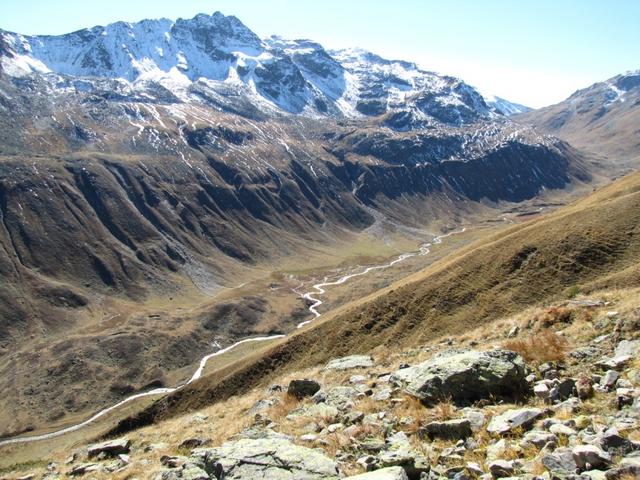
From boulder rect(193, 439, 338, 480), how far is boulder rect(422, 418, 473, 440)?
3.34 metres

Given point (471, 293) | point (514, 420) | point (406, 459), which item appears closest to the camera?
point (406, 459)

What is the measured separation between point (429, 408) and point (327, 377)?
15292mm

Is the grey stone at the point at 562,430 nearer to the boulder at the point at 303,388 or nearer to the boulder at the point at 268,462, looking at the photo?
the boulder at the point at 268,462

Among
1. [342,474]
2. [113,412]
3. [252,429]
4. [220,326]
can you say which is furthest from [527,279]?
[220,326]

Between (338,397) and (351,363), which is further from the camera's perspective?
(351,363)

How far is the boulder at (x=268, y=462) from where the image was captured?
13334 mm

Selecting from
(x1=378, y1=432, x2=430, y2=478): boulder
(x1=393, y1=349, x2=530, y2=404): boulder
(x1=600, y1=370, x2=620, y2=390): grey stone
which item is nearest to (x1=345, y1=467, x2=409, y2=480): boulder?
(x1=378, y1=432, x2=430, y2=478): boulder

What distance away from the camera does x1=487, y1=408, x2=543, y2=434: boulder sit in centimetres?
1388

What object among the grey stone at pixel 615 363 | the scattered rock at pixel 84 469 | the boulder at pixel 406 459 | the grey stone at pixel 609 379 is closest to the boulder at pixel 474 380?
the grey stone at pixel 615 363

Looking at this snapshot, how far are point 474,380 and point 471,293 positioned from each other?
5214cm

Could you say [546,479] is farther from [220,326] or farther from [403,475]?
[220,326]

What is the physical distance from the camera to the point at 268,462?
1400 centimetres

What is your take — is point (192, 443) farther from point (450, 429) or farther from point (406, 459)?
point (406, 459)

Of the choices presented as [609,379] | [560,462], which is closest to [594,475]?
[560,462]
